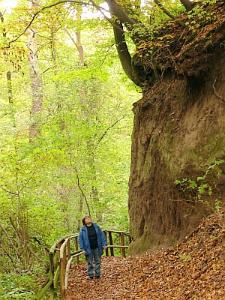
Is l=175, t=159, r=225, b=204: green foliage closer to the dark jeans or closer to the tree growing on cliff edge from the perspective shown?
the dark jeans

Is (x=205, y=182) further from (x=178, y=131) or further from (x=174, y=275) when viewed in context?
(x=174, y=275)

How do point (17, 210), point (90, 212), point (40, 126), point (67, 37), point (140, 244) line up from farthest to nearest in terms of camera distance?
point (67, 37) < point (90, 212) < point (40, 126) < point (17, 210) < point (140, 244)

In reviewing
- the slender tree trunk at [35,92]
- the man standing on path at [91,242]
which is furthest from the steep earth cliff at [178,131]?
the slender tree trunk at [35,92]

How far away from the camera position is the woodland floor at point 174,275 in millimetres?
6895

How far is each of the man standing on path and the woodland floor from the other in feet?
1.09

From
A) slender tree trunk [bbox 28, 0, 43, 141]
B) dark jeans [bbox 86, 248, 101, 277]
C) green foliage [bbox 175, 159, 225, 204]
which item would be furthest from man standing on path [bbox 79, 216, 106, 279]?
slender tree trunk [bbox 28, 0, 43, 141]

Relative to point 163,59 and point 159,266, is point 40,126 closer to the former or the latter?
point 163,59

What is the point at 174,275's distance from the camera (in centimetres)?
821

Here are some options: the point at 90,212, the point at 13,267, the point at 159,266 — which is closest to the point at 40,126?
the point at 90,212

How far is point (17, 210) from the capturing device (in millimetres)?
15258

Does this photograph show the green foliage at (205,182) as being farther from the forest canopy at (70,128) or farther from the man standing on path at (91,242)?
the forest canopy at (70,128)

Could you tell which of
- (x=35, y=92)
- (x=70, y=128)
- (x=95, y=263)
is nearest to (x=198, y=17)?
(x=95, y=263)

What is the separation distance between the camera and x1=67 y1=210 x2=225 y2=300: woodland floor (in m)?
6.89

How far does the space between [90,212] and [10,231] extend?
5812mm
